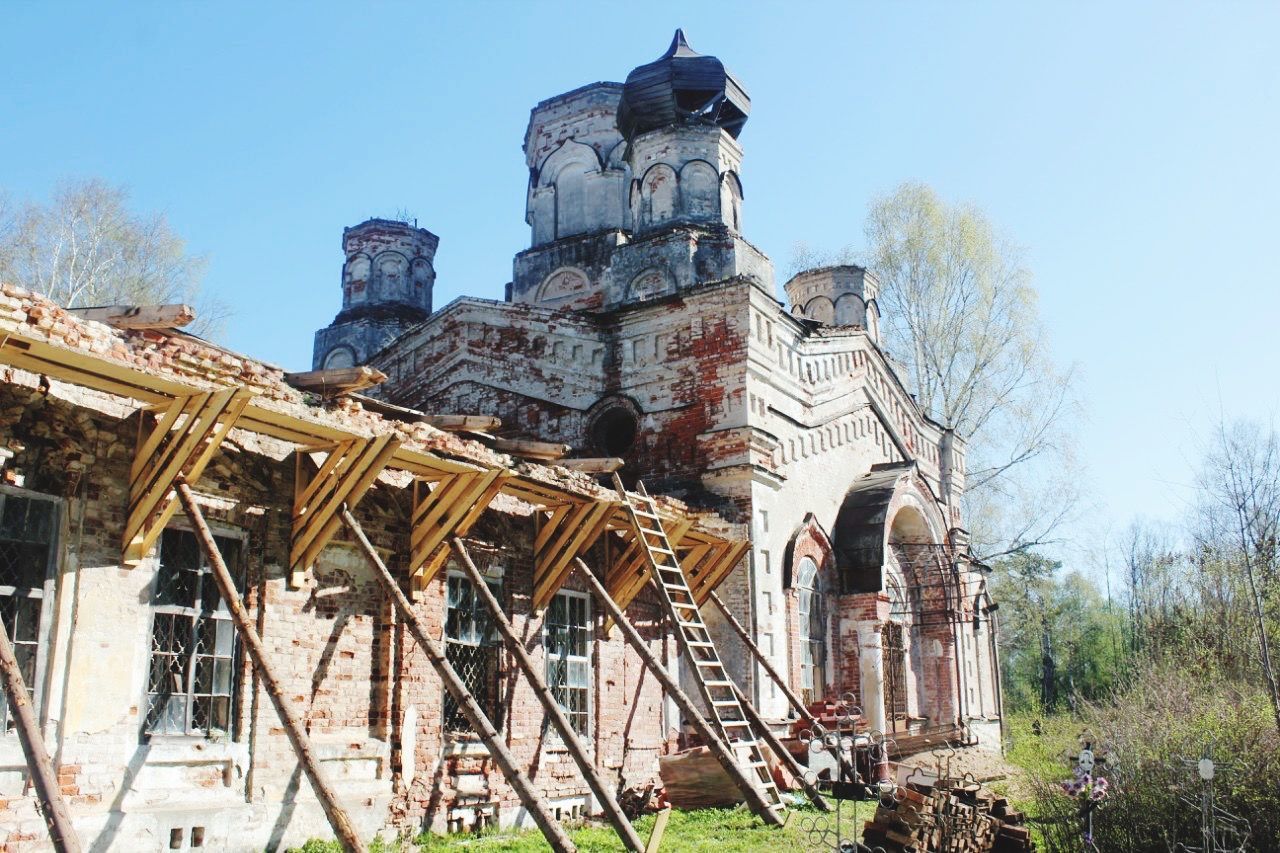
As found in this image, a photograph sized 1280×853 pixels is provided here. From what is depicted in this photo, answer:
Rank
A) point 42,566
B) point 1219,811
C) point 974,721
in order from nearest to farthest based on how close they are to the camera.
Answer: point 42,566, point 1219,811, point 974,721

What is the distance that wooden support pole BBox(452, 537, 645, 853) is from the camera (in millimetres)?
8375

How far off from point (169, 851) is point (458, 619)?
358 cm

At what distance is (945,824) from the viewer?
9.02 meters

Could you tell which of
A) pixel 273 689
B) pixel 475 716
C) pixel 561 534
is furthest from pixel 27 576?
pixel 561 534

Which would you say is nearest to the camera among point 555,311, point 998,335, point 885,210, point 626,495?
point 626,495

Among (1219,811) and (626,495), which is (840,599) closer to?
Answer: (626,495)

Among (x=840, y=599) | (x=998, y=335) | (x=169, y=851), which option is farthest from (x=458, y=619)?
(x=998, y=335)

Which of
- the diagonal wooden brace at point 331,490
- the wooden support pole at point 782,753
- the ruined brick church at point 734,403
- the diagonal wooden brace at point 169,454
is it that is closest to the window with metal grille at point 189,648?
the diagonal wooden brace at point 169,454

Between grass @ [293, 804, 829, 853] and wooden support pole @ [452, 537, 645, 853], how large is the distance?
0.53 meters

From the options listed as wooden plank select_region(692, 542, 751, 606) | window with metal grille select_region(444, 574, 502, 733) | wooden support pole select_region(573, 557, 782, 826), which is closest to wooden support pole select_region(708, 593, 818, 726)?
wooden plank select_region(692, 542, 751, 606)

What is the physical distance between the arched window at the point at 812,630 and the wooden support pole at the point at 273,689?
952 cm

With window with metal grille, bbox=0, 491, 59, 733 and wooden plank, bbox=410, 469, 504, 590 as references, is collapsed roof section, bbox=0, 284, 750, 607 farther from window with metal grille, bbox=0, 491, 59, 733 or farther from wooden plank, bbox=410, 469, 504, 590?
window with metal grille, bbox=0, 491, 59, 733

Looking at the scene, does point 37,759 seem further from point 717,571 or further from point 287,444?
point 717,571

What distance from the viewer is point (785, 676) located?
1456 centimetres
